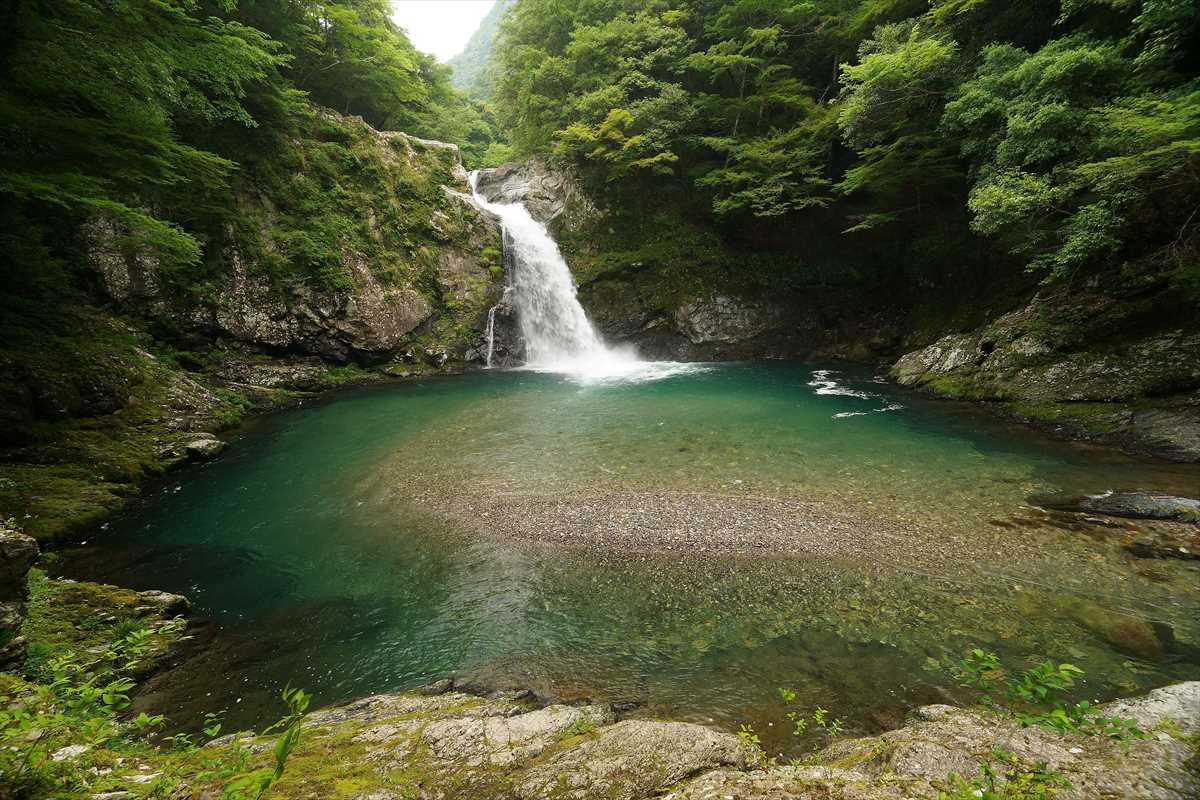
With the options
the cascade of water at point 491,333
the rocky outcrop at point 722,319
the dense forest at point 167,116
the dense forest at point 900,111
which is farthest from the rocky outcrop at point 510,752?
the rocky outcrop at point 722,319

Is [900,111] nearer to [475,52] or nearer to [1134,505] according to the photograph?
[1134,505]

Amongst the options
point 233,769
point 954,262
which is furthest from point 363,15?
point 233,769

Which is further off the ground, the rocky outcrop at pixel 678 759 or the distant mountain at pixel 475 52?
the distant mountain at pixel 475 52

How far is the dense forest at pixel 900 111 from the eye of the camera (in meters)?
8.56

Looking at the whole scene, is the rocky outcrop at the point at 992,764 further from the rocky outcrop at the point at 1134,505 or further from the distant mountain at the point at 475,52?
the distant mountain at the point at 475,52

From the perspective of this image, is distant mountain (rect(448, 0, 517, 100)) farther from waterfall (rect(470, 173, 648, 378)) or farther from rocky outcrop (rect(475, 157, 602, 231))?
waterfall (rect(470, 173, 648, 378))

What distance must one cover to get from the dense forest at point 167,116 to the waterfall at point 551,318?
651 centimetres

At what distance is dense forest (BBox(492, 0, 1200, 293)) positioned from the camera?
28.1ft

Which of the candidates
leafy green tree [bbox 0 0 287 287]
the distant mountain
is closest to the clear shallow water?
leafy green tree [bbox 0 0 287 287]

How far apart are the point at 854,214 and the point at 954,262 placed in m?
3.65

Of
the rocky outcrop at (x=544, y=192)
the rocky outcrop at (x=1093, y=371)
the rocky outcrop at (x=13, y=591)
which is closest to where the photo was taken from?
the rocky outcrop at (x=13, y=591)

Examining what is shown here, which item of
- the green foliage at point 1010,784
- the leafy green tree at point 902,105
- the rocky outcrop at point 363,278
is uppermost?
the leafy green tree at point 902,105

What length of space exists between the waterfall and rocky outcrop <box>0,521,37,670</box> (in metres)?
15.4

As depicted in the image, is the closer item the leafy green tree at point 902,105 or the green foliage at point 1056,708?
the green foliage at point 1056,708
